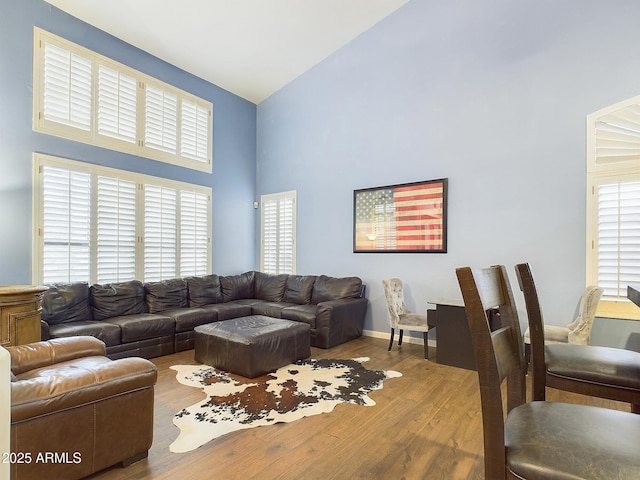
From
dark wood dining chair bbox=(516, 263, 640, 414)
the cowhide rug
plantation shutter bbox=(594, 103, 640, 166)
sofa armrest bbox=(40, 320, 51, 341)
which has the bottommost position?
the cowhide rug

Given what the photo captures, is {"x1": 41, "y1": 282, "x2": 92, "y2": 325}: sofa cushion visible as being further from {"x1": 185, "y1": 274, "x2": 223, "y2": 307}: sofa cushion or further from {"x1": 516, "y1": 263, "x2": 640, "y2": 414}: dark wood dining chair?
{"x1": 516, "y1": 263, "x2": 640, "y2": 414}: dark wood dining chair

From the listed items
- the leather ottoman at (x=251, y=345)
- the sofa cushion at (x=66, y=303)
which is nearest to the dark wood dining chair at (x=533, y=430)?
the leather ottoman at (x=251, y=345)

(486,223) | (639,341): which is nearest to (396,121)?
(486,223)

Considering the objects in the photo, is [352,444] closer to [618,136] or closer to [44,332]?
[44,332]

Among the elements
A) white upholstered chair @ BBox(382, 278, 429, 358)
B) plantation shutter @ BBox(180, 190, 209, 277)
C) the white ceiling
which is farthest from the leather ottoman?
the white ceiling

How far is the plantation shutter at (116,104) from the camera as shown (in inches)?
174

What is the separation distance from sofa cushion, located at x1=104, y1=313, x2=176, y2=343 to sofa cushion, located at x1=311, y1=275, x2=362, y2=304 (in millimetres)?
2060

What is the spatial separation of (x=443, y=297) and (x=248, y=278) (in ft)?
10.9

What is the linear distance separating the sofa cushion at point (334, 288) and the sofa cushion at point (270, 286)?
0.67 meters

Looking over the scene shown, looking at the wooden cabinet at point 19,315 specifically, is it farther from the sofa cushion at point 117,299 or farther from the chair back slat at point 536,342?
the chair back slat at point 536,342

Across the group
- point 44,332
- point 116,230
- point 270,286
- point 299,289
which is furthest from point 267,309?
point 44,332

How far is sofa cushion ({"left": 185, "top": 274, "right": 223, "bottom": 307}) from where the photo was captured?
502 cm

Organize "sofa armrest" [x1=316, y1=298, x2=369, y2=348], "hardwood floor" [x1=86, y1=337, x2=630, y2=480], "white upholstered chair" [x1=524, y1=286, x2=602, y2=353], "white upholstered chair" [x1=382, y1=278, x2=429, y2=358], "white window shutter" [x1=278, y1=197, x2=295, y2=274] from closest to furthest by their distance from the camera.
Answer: "hardwood floor" [x1=86, y1=337, x2=630, y2=480] → "white upholstered chair" [x1=524, y1=286, x2=602, y2=353] → "white upholstered chair" [x1=382, y1=278, x2=429, y2=358] → "sofa armrest" [x1=316, y1=298, x2=369, y2=348] → "white window shutter" [x1=278, y1=197, x2=295, y2=274]

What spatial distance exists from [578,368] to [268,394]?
7.20ft
